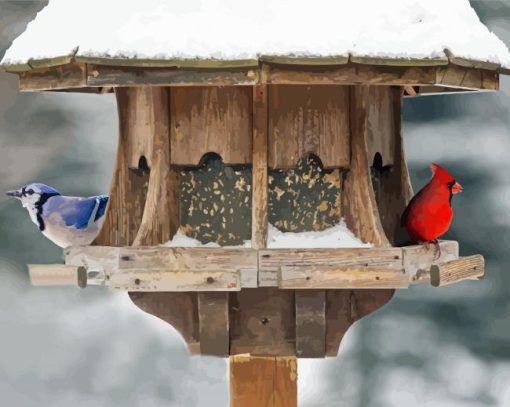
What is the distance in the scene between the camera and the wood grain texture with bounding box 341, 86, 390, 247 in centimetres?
426

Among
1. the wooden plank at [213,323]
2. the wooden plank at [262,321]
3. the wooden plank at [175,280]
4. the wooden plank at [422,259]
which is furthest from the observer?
the wooden plank at [262,321]

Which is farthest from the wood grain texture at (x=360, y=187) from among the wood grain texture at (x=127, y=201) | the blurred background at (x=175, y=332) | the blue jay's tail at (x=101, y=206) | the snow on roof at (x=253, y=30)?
the blurred background at (x=175, y=332)

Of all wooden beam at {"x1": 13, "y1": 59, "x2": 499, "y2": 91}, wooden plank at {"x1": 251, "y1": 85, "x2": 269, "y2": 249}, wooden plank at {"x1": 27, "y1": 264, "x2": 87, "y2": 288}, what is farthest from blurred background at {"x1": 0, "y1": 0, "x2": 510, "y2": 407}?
wooden beam at {"x1": 13, "y1": 59, "x2": 499, "y2": 91}

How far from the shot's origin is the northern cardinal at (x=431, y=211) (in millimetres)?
4422

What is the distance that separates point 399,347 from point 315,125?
4.23 meters

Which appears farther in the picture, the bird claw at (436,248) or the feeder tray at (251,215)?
the bird claw at (436,248)

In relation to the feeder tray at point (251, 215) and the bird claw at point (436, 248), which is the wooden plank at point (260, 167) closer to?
the feeder tray at point (251, 215)

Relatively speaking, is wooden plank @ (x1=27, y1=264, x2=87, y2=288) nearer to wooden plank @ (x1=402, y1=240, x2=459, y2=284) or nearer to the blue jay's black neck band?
the blue jay's black neck band

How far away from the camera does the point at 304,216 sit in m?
4.37

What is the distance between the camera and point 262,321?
173 inches

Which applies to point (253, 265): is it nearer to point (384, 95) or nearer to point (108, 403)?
point (384, 95)

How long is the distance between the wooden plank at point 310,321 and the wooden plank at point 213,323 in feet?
0.73

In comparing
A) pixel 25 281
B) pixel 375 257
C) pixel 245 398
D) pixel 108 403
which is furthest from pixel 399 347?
pixel 375 257

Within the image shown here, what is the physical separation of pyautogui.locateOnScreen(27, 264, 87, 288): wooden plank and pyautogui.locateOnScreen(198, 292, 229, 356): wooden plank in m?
0.36
